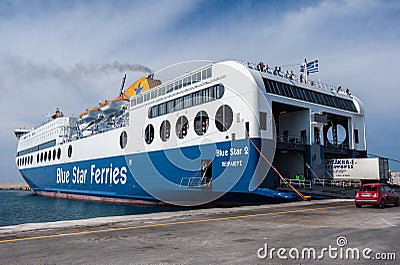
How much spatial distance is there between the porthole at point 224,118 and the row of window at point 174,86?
2806mm

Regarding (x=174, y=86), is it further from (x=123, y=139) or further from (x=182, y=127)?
(x=123, y=139)

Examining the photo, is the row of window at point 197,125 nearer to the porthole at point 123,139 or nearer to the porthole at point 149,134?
the porthole at point 149,134

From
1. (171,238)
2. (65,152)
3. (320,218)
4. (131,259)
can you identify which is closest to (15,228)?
(171,238)

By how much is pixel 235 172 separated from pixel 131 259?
15080 mm

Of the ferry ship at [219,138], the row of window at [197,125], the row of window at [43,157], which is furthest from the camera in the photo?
the row of window at [43,157]

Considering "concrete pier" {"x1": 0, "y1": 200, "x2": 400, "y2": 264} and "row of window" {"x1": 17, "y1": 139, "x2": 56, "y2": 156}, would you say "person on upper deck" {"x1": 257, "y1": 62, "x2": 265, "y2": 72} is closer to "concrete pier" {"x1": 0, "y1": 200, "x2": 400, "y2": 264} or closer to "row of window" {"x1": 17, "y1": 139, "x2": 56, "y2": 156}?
"concrete pier" {"x1": 0, "y1": 200, "x2": 400, "y2": 264}

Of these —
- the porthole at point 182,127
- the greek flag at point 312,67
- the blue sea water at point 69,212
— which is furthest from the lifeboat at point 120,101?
the greek flag at point 312,67

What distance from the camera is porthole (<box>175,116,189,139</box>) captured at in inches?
997

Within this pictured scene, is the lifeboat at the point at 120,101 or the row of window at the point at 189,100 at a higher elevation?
the lifeboat at the point at 120,101

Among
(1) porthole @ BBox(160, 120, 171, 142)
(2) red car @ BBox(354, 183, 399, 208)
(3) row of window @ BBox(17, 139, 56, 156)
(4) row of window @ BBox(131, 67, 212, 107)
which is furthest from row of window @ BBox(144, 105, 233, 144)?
(3) row of window @ BBox(17, 139, 56, 156)

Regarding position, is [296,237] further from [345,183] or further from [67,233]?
[345,183]

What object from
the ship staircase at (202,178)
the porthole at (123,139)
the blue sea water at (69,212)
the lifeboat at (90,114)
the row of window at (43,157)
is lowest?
the blue sea water at (69,212)

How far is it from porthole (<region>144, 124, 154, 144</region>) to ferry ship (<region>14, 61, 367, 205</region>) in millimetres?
135

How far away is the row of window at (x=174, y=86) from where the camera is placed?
24547 mm
